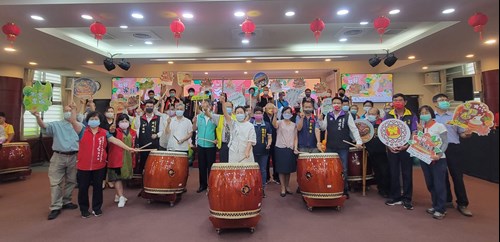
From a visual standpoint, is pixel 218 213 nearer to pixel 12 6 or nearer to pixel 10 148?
pixel 12 6

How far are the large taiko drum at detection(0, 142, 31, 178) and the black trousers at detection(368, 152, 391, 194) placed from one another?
681 cm

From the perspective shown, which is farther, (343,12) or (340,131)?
(343,12)

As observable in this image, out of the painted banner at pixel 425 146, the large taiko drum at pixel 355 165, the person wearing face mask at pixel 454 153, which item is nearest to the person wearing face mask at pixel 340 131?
the large taiko drum at pixel 355 165

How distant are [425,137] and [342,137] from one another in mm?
1069

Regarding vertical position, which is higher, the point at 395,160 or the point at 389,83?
the point at 389,83

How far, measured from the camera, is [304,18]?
4.65 m

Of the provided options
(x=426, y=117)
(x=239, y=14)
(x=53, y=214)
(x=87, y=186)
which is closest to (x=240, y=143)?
(x=87, y=186)

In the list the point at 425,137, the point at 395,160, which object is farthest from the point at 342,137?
the point at 425,137

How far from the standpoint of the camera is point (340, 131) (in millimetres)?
4234

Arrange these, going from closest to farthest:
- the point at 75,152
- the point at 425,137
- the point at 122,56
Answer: the point at 425,137 < the point at 75,152 < the point at 122,56

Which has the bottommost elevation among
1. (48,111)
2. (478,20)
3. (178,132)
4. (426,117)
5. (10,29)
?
(178,132)

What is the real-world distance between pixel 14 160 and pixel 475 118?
7905 mm

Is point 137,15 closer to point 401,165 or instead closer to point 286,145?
point 286,145

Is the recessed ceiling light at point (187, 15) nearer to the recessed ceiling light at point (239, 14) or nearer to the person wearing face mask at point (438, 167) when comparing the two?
the recessed ceiling light at point (239, 14)
